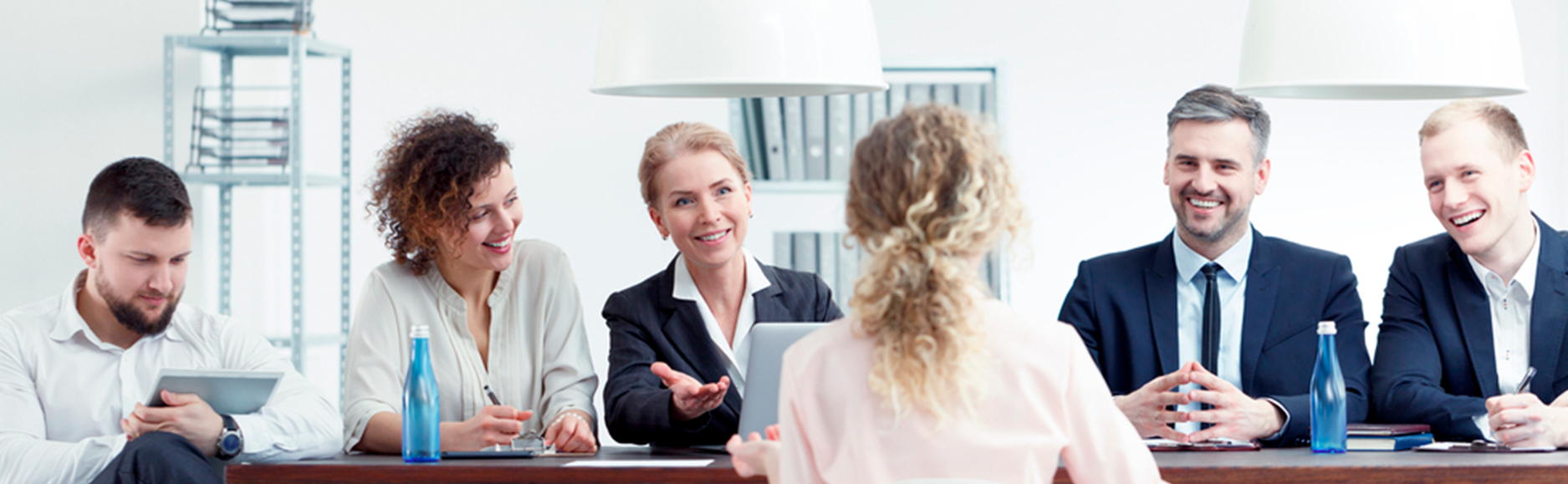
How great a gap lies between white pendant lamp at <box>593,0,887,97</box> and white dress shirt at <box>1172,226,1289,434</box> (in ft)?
3.26

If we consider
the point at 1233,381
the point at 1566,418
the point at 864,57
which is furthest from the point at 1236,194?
the point at 864,57

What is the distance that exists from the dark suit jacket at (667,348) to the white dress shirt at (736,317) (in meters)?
0.01

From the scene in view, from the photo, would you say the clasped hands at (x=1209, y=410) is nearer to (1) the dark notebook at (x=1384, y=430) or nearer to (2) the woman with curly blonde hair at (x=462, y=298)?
(1) the dark notebook at (x=1384, y=430)

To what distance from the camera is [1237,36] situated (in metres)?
3.84

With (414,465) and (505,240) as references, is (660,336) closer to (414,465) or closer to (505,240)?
(505,240)

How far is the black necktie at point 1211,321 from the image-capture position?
2414 mm

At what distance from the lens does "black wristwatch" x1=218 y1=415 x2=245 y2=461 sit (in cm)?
200

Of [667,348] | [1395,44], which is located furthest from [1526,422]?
[667,348]

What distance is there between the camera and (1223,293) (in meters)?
2.45

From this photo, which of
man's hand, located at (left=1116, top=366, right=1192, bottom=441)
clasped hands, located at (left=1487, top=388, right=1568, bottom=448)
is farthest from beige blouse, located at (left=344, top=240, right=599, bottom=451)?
clasped hands, located at (left=1487, top=388, right=1568, bottom=448)

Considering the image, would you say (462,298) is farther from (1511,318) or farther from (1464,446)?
(1511,318)

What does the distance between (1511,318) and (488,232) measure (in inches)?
76.6

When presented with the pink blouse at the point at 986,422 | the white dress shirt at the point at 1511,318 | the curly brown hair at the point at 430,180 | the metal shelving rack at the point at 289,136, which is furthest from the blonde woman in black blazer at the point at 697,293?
the metal shelving rack at the point at 289,136

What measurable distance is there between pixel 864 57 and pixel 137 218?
1.41 metres
